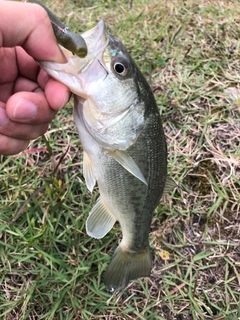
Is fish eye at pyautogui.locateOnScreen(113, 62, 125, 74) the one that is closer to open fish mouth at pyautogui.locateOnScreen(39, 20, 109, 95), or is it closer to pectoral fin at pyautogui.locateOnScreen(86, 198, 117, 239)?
open fish mouth at pyautogui.locateOnScreen(39, 20, 109, 95)

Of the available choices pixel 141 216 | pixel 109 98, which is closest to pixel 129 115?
pixel 109 98

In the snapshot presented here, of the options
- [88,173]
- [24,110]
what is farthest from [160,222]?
[24,110]

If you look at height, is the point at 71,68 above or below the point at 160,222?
above

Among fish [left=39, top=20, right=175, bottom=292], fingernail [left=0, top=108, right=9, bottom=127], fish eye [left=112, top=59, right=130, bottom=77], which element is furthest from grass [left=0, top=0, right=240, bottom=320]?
fish eye [left=112, top=59, right=130, bottom=77]

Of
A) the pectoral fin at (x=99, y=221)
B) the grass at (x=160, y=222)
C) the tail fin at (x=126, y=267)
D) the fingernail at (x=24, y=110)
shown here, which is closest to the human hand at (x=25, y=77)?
the fingernail at (x=24, y=110)

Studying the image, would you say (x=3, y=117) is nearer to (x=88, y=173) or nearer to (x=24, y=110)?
(x=24, y=110)

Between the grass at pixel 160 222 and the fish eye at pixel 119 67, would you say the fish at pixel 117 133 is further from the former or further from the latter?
the grass at pixel 160 222
